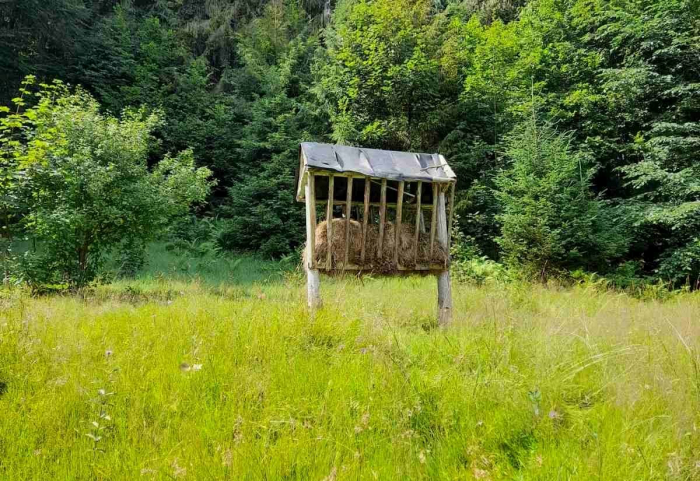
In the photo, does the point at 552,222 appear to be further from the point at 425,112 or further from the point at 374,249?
the point at 374,249

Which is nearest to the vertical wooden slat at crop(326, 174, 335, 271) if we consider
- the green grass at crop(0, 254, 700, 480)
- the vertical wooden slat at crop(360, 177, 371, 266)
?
the vertical wooden slat at crop(360, 177, 371, 266)

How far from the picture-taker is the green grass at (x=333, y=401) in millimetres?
1904

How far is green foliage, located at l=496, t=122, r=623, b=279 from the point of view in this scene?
979 centimetres

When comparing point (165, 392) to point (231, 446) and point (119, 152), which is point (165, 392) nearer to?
point (231, 446)

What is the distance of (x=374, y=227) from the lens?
17.2 feet

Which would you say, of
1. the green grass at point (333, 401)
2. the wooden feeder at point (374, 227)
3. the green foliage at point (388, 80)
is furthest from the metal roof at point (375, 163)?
the green foliage at point (388, 80)

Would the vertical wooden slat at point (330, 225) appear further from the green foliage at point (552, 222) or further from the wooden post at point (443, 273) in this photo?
the green foliage at point (552, 222)

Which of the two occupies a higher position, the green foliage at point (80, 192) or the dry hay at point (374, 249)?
the green foliage at point (80, 192)

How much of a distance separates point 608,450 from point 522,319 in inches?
108

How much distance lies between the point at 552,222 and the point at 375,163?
706 centimetres

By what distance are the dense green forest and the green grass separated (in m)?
4.76

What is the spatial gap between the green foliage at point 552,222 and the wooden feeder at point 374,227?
583 cm

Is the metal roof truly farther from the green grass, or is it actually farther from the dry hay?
the green grass

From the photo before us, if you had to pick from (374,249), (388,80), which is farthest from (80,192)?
(388,80)
